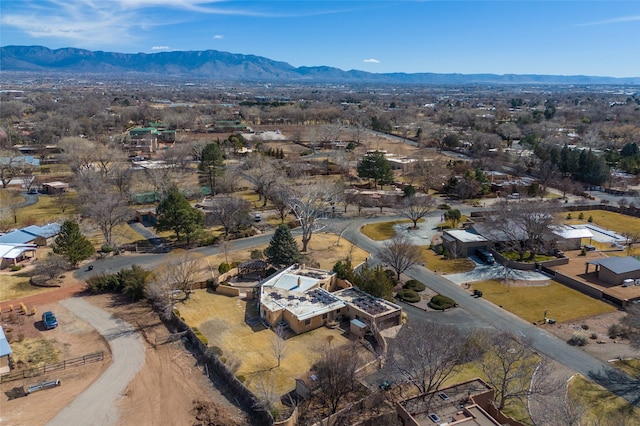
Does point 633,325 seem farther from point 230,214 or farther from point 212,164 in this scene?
point 212,164

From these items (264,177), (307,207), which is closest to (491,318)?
(307,207)

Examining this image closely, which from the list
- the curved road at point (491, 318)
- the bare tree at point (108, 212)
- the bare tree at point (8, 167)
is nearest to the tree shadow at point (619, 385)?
the curved road at point (491, 318)

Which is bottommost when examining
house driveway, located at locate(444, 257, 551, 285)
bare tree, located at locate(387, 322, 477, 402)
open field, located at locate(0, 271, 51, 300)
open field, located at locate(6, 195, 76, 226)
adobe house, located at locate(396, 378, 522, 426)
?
open field, located at locate(0, 271, 51, 300)

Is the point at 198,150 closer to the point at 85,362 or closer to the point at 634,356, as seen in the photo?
the point at 85,362

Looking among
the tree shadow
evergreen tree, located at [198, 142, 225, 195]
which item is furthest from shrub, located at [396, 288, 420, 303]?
evergreen tree, located at [198, 142, 225, 195]

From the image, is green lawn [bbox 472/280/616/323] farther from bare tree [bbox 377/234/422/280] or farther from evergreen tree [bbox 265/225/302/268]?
evergreen tree [bbox 265/225/302/268]

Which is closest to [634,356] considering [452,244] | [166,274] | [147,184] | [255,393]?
[452,244]
